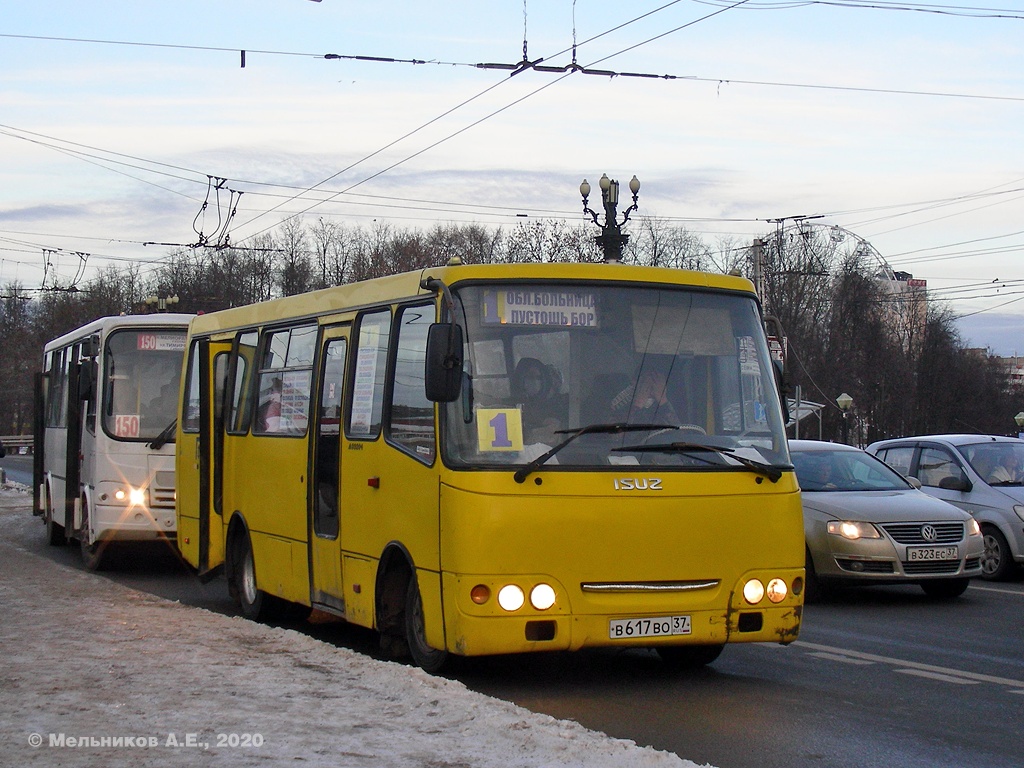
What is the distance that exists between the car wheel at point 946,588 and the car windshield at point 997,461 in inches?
102

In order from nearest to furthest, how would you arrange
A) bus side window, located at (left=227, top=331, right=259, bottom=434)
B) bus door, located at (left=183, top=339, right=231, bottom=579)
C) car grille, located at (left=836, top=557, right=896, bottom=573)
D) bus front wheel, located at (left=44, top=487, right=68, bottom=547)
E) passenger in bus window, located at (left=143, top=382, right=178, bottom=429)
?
bus side window, located at (left=227, top=331, right=259, bottom=434) → bus door, located at (left=183, top=339, right=231, bottom=579) → car grille, located at (left=836, top=557, right=896, bottom=573) → passenger in bus window, located at (left=143, top=382, right=178, bottom=429) → bus front wheel, located at (left=44, top=487, right=68, bottom=547)

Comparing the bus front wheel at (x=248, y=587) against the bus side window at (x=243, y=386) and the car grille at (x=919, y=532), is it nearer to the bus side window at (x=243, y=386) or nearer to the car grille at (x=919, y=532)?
the bus side window at (x=243, y=386)

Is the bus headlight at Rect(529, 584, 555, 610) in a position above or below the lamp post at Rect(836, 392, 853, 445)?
below

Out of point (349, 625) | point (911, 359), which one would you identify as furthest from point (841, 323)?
point (349, 625)

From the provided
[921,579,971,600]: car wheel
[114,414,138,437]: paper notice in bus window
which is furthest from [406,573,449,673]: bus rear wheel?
[114,414,138,437]: paper notice in bus window

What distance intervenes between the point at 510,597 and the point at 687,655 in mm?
1888

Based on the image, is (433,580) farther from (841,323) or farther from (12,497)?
(841,323)

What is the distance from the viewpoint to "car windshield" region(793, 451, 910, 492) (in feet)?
48.2

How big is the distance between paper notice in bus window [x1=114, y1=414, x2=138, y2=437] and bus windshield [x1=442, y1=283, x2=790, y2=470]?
9.52 m

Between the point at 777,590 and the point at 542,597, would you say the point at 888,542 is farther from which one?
the point at 542,597

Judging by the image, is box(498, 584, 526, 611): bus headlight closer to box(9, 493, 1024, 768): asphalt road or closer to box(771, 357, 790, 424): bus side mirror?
box(9, 493, 1024, 768): asphalt road

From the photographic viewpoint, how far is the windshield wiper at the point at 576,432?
802 centimetres

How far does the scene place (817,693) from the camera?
8398 mm

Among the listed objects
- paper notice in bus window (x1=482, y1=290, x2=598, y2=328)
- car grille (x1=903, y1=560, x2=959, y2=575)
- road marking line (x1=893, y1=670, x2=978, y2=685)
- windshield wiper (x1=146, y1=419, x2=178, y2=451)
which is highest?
paper notice in bus window (x1=482, y1=290, x2=598, y2=328)
